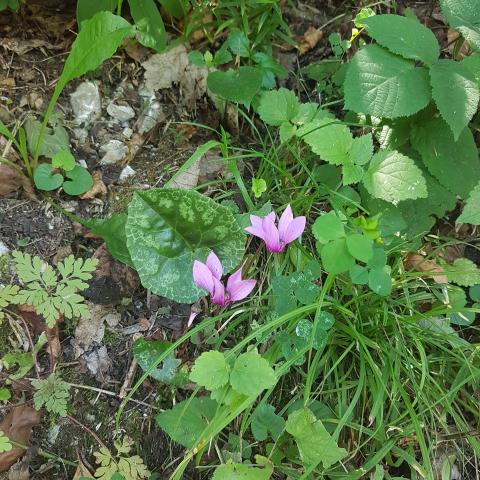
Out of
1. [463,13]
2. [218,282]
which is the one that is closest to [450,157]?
[463,13]

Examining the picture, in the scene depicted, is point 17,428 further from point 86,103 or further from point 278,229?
point 86,103

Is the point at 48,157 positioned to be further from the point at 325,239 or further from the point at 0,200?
the point at 325,239

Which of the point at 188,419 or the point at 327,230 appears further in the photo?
the point at 188,419

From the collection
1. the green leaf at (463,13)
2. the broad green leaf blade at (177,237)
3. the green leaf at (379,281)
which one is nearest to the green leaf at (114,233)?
the broad green leaf blade at (177,237)

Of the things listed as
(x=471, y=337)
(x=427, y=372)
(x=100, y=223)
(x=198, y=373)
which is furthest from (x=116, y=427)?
(x=471, y=337)

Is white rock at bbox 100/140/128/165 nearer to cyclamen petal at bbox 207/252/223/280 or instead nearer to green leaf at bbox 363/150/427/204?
cyclamen petal at bbox 207/252/223/280

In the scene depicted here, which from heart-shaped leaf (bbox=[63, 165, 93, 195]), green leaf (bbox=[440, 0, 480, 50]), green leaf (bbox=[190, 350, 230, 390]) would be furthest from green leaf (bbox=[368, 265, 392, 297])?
heart-shaped leaf (bbox=[63, 165, 93, 195])
